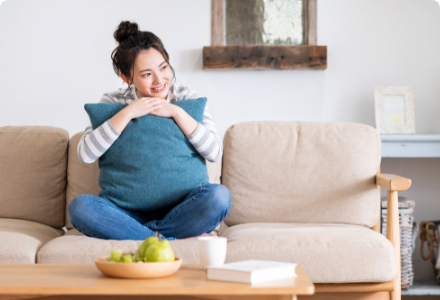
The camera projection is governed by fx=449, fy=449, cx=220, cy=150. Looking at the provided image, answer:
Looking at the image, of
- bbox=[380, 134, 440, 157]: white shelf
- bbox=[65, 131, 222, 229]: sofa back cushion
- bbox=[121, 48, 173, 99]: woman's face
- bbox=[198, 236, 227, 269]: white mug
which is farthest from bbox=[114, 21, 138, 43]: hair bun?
bbox=[380, 134, 440, 157]: white shelf

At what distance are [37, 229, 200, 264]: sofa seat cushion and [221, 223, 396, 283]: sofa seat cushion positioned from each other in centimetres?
13

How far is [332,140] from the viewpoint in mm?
1895

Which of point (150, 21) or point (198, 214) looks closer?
point (198, 214)

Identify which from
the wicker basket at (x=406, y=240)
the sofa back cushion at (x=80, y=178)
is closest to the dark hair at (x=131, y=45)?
the sofa back cushion at (x=80, y=178)

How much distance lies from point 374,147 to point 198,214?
85cm

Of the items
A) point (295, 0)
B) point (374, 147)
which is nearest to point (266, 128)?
point (374, 147)

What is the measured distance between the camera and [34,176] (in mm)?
1936

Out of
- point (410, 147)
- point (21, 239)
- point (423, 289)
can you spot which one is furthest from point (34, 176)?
point (423, 289)

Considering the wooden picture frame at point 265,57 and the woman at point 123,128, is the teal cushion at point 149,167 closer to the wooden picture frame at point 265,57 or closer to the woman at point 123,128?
the woman at point 123,128

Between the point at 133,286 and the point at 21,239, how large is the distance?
0.80 metres

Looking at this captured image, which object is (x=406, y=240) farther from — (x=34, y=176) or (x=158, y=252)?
(x=34, y=176)

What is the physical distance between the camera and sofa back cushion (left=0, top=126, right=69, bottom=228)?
6.27 feet

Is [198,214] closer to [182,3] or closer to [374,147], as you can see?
[374,147]

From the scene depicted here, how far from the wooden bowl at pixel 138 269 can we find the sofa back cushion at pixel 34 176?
108cm
